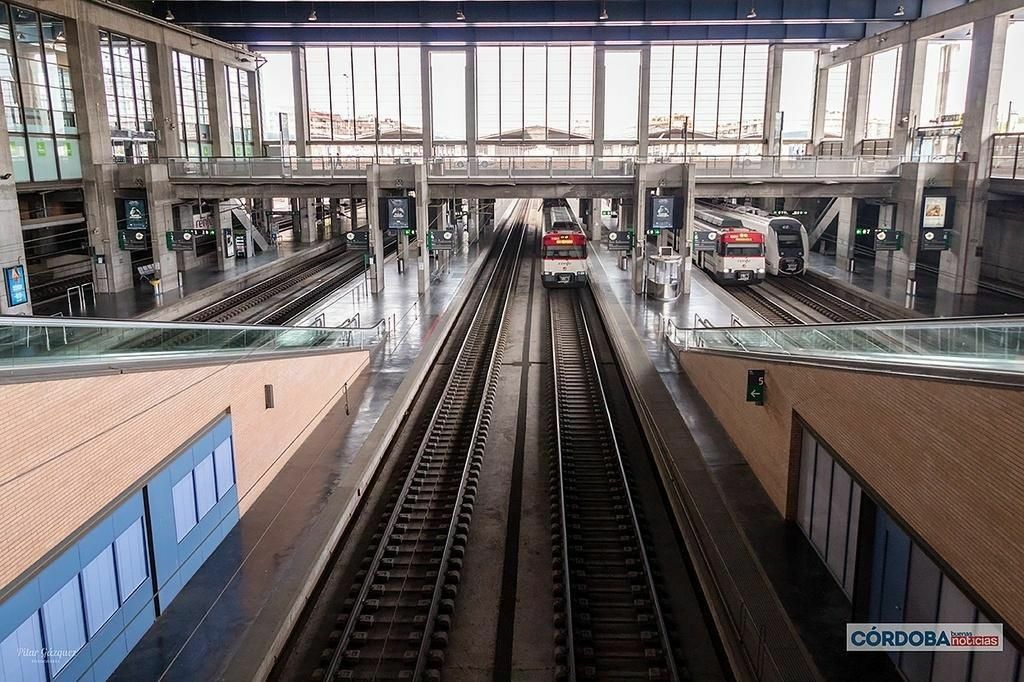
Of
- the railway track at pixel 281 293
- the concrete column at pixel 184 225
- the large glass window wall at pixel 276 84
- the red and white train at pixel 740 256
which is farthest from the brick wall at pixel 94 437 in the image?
the large glass window wall at pixel 276 84

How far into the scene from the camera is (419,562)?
10688 millimetres

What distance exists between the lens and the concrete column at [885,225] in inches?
1316

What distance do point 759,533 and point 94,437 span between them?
26.9 feet

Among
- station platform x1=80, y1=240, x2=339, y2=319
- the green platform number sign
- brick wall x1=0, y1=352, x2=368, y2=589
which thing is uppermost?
brick wall x1=0, y1=352, x2=368, y2=589

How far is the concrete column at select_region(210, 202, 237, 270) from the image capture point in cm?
3581

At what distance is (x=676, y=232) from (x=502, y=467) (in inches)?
817

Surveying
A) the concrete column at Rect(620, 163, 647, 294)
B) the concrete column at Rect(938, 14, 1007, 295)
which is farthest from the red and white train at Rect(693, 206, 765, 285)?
the concrete column at Rect(938, 14, 1007, 295)

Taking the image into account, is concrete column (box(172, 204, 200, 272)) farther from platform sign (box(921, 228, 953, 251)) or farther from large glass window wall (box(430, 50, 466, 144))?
platform sign (box(921, 228, 953, 251))

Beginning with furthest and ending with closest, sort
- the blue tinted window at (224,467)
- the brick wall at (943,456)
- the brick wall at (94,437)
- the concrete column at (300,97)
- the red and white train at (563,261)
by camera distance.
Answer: the concrete column at (300,97), the red and white train at (563,261), the blue tinted window at (224,467), the brick wall at (94,437), the brick wall at (943,456)

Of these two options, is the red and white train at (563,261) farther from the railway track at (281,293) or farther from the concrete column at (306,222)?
the concrete column at (306,222)

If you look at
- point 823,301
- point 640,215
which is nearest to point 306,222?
point 640,215

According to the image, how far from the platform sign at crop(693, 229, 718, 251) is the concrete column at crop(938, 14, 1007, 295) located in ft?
28.6

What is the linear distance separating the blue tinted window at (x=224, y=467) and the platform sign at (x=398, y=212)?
20.0m

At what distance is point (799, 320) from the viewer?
26062 mm
